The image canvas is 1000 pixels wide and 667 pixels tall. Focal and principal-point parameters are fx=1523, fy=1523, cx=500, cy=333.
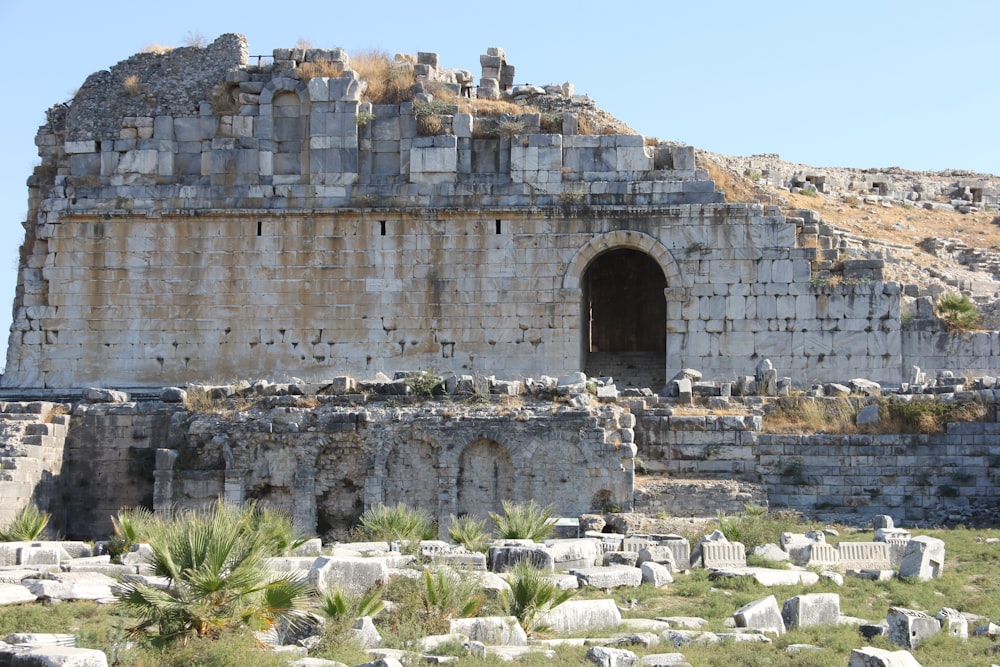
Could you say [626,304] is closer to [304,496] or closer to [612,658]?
[304,496]

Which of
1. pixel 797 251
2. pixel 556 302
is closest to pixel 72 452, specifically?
pixel 556 302

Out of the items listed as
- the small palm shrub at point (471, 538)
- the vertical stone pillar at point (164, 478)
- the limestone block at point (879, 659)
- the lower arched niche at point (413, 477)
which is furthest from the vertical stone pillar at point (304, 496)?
the limestone block at point (879, 659)

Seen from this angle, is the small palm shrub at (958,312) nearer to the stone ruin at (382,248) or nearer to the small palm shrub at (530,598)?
the stone ruin at (382,248)

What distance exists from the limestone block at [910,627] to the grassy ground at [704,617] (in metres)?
0.10

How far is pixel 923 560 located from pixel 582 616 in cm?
434

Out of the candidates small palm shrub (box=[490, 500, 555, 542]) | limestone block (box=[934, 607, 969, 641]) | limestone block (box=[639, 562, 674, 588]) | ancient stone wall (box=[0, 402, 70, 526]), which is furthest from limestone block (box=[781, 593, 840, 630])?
ancient stone wall (box=[0, 402, 70, 526])

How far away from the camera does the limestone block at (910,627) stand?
1272 centimetres

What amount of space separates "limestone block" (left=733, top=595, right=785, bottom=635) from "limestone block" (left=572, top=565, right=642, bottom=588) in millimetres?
2107

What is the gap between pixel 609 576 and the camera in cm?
1552

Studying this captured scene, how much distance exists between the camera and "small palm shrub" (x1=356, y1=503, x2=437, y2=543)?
60.2ft

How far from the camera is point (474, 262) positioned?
2875 cm

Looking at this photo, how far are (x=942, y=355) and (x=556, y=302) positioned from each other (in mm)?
7091

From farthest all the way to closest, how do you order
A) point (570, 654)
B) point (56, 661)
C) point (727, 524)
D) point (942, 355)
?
point (942, 355), point (727, 524), point (570, 654), point (56, 661)

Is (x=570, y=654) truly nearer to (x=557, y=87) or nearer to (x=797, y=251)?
(x=797, y=251)
